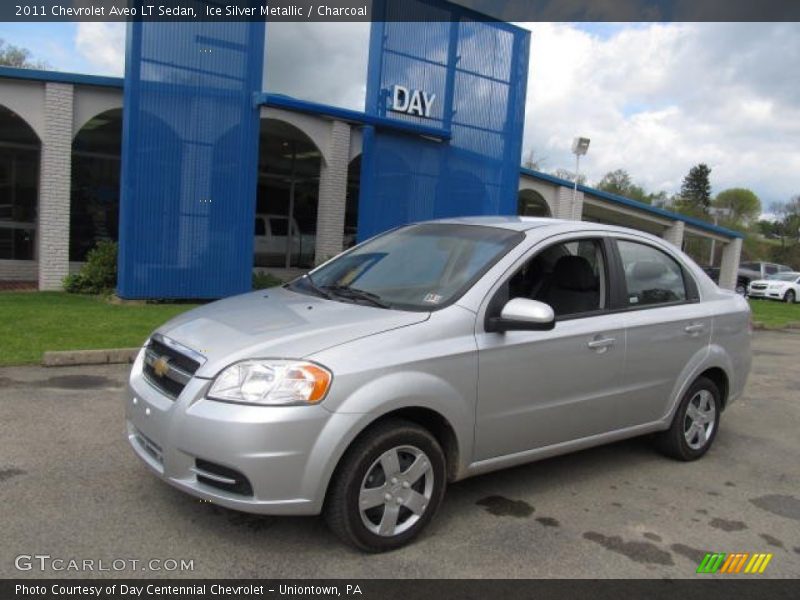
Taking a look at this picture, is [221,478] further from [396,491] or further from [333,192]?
[333,192]

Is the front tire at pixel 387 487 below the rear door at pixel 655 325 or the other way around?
below

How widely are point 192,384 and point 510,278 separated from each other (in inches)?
73.2

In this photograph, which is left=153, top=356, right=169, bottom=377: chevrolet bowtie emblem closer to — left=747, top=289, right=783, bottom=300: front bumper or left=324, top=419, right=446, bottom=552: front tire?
left=324, top=419, right=446, bottom=552: front tire

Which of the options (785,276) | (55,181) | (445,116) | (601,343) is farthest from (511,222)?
(785,276)

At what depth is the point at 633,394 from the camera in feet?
14.9

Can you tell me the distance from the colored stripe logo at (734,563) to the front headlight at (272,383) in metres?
2.15

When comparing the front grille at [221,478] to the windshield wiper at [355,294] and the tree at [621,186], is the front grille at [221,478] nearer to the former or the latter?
the windshield wiper at [355,294]

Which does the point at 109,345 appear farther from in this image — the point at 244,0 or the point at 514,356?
the point at 244,0

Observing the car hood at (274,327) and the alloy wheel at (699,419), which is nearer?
the car hood at (274,327)

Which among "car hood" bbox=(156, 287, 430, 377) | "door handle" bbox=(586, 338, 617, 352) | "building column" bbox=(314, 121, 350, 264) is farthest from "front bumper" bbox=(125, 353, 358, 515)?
"building column" bbox=(314, 121, 350, 264)

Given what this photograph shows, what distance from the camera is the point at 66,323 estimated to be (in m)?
8.99

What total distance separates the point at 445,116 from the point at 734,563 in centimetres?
1253

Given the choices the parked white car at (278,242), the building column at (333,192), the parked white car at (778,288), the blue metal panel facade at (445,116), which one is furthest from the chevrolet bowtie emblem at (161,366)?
the parked white car at (778,288)

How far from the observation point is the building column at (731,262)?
99.7 ft
